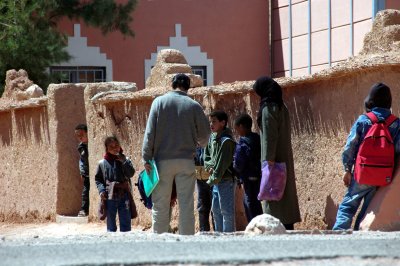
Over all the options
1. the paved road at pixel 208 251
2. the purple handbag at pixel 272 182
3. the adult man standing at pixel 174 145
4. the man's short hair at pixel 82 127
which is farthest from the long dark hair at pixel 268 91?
the man's short hair at pixel 82 127

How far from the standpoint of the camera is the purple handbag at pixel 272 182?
8625 mm

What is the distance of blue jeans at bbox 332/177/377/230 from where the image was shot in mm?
7969

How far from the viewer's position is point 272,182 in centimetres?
862

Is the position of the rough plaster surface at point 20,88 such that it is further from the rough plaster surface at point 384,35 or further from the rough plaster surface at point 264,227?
the rough plaster surface at point 264,227

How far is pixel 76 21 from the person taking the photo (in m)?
22.8

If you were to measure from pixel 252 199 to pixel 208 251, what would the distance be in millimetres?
3981

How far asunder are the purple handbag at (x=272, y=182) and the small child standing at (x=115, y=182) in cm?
184

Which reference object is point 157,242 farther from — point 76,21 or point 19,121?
point 76,21

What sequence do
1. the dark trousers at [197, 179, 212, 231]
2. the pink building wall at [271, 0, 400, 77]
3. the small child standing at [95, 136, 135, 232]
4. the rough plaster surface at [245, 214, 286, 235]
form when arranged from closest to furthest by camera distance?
the rough plaster surface at [245, 214, 286, 235]
the small child standing at [95, 136, 135, 232]
the dark trousers at [197, 179, 212, 231]
the pink building wall at [271, 0, 400, 77]

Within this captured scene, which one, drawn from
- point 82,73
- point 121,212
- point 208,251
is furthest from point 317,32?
point 208,251

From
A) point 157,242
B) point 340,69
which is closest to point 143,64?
point 340,69

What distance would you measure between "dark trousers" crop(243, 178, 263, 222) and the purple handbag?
0.57 meters

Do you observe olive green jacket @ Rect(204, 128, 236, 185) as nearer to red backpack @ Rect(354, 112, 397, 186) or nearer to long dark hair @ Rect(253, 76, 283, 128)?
long dark hair @ Rect(253, 76, 283, 128)

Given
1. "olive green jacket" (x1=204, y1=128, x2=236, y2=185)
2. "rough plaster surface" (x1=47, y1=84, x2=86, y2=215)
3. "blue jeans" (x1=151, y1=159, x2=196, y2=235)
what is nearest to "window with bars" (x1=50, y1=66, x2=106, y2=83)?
"rough plaster surface" (x1=47, y1=84, x2=86, y2=215)
